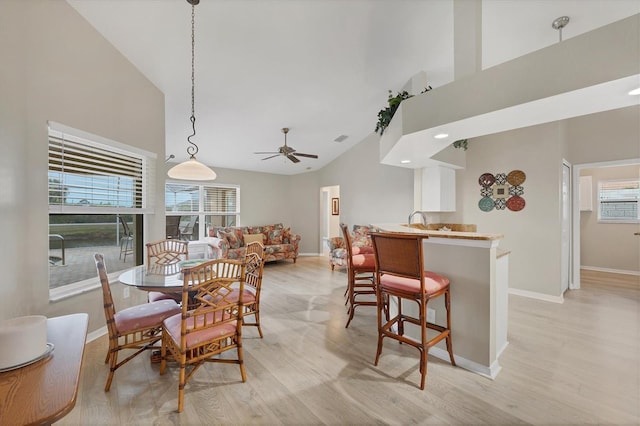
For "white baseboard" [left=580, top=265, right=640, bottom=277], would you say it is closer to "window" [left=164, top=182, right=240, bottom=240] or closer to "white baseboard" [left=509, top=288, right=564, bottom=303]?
"white baseboard" [left=509, top=288, right=564, bottom=303]

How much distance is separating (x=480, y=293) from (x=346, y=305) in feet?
6.11

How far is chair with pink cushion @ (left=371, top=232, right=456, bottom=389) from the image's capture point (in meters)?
1.98

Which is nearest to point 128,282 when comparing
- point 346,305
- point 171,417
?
point 171,417

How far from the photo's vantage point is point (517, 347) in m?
2.54

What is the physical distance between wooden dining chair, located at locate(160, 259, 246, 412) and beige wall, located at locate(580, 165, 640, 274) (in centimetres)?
727

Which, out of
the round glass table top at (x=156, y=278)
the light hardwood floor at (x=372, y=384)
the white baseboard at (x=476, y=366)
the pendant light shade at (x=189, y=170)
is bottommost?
the light hardwood floor at (x=372, y=384)

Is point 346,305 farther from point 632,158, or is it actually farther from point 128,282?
point 632,158

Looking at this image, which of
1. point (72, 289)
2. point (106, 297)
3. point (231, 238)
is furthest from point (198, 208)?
point (106, 297)

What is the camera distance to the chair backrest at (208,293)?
1752mm

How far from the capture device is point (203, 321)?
1.95m

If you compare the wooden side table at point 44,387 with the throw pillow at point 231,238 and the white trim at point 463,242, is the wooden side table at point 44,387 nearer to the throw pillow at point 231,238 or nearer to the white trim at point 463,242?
the white trim at point 463,242

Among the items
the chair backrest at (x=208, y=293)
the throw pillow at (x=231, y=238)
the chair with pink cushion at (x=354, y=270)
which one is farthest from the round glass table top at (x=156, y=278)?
the throw pillow at (x=231, y=238)

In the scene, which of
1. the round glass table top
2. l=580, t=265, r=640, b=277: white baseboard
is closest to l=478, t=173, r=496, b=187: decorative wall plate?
l=580, t=265, r=640, b=277: white baseboard

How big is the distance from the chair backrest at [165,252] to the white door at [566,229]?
5213 millimetres
